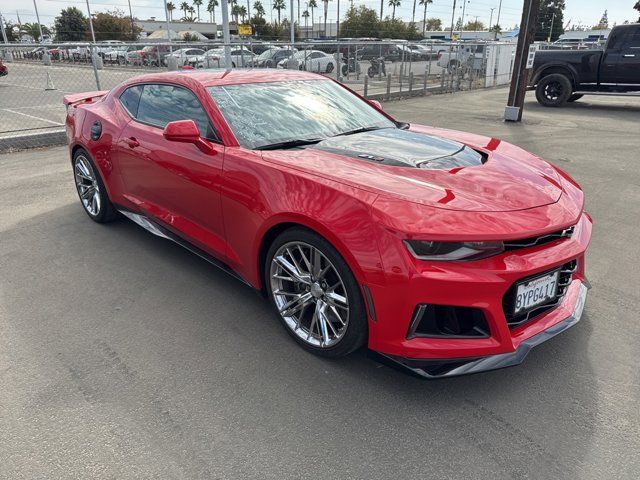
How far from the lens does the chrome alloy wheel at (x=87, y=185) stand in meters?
4.62

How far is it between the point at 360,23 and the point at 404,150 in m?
74.6

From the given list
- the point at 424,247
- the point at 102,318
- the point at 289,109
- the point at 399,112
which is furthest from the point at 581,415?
the point at 399,112

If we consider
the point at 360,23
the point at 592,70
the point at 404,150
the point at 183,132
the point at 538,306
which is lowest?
the point at 538,306

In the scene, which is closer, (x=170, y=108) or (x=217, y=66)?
(x=170, y=108)

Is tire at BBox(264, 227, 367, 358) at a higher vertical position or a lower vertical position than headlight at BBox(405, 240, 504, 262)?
lower

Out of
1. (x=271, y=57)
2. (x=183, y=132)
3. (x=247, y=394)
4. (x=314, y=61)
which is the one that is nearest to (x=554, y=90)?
(x=314, y=61)

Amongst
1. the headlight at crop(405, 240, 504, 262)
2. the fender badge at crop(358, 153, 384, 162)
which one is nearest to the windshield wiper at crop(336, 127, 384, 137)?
the fender badge at crop(358, 153, 384, 162)

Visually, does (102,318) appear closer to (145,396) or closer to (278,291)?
(145,396)

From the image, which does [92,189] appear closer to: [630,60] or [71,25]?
[630,60]

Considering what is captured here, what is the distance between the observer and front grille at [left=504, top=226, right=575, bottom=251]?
2.28m

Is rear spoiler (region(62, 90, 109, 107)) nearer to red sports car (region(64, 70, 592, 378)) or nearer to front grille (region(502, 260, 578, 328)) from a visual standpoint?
red sports car (region(64, 70, 592, 378))

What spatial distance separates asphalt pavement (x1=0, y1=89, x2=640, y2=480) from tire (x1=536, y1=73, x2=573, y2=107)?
1088 cm

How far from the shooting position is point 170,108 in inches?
145

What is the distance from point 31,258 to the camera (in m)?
4.07
